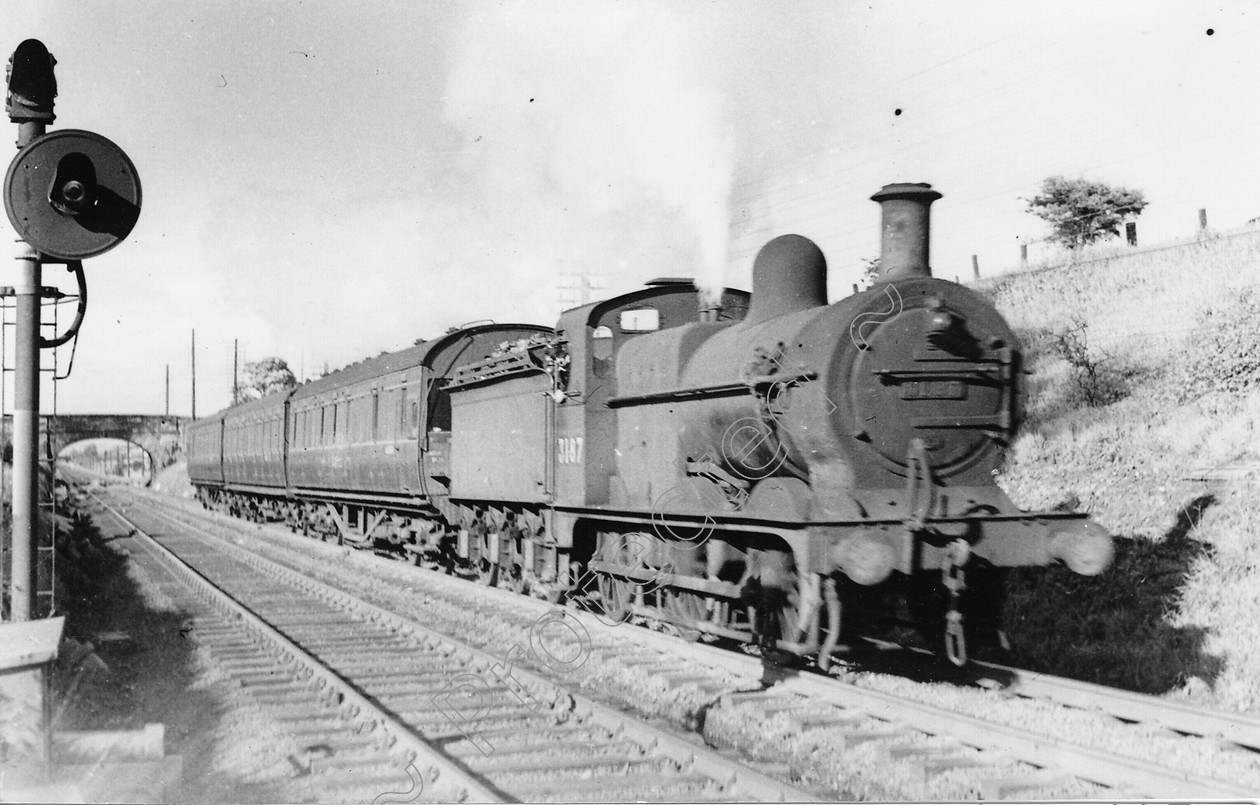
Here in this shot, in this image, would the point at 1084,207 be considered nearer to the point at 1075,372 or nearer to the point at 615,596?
the point at 1075,372

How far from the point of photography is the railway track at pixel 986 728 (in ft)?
16.6

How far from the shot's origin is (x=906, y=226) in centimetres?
716

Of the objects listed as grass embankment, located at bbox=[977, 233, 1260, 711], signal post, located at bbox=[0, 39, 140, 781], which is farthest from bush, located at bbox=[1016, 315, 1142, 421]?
signal post, located at bbox=[0, 39, 140, 781]

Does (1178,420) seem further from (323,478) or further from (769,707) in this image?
(323,478)

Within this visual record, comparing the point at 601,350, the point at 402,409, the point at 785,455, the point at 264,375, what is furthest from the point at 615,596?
the point at 264,375

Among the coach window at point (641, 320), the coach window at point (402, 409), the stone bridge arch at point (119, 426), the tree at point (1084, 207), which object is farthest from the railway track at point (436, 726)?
the stone bridge arch at point (119, 426)

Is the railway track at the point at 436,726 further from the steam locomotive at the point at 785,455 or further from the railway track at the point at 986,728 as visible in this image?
the steam locomotive at the point at 785,455

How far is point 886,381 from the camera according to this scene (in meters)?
6.77

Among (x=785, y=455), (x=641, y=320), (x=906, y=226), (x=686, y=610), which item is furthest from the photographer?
(x=641, y=320)

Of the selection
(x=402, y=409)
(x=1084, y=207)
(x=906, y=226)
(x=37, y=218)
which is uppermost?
(x=1084, y=207)

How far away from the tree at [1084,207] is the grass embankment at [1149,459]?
5.01m

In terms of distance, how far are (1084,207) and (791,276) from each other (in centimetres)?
2291

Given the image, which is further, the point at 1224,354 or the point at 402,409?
the point at 402,409

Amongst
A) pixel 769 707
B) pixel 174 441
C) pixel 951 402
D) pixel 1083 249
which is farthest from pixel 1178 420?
pixel 174 441
